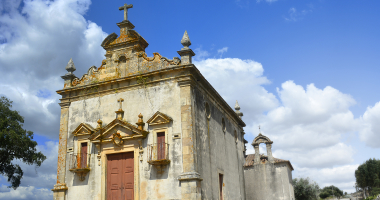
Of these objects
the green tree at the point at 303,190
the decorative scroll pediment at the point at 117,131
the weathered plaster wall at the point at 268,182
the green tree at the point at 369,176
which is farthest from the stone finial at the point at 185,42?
the green tree at the point at 369,176

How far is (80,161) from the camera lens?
16422 millimetres

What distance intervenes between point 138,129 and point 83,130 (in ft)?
11.2

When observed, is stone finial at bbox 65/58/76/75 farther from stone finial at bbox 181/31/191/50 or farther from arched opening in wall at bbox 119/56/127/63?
stone finial at bbox 181/31/191/50

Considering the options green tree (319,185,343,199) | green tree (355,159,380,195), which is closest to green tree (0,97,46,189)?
green tree (355,159,380,195)

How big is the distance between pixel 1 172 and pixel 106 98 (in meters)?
16.8

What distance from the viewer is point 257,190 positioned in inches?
965

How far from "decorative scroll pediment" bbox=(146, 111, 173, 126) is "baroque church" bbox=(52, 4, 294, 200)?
0.15 feet

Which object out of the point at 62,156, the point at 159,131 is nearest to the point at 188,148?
the point at 159,131

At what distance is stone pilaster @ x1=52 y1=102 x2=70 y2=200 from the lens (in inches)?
648

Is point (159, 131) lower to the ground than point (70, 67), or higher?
lower

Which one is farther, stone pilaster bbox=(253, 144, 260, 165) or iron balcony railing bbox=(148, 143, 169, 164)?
stone pilaster bbox=(253, 144, 260, 165)

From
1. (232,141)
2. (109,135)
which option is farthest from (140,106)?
(232,141)

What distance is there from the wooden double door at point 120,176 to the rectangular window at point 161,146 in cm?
153

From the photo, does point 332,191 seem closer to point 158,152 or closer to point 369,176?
point 369,176
